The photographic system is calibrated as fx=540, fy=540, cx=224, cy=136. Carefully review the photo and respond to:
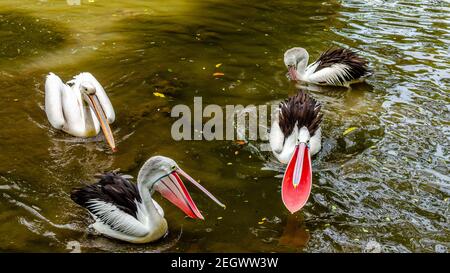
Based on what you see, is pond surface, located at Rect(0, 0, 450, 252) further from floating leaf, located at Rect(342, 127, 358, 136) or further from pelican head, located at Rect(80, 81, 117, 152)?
pelican head, located at Rect(80, 81, 117, 152)

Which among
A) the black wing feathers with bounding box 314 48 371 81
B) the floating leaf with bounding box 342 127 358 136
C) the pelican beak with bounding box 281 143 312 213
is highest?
the black wing feathers with bounding box 314 48 371 81

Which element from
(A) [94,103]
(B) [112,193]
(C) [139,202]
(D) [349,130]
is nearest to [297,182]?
(C) [139,202]

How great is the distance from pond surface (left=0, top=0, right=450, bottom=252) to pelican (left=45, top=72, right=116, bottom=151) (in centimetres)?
13

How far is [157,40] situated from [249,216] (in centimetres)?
437

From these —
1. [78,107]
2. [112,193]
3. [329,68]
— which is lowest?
[112,193]

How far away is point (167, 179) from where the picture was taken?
12.2 ft

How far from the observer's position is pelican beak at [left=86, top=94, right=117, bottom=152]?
4867mm

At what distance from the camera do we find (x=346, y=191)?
14.5 ft

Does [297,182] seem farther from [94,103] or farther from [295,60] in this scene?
[295,60]

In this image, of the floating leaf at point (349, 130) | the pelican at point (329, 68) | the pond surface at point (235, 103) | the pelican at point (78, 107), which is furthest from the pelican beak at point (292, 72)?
the pelican at point (78, 107)

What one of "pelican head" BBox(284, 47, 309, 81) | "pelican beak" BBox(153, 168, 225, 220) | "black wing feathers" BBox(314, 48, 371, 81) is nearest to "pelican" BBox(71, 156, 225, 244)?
"pelican beak" BBox(153, 168, 225, 220)

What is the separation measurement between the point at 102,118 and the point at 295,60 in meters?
2.63

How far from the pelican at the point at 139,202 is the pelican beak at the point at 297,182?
1.92 feet

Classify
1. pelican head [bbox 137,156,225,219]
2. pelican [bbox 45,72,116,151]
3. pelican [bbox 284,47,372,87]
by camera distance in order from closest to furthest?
pelican head [bbox 137,156,225,219] < pelican [bbox 45,72,116,151] < pelican [bbox 284,47,372,87]
